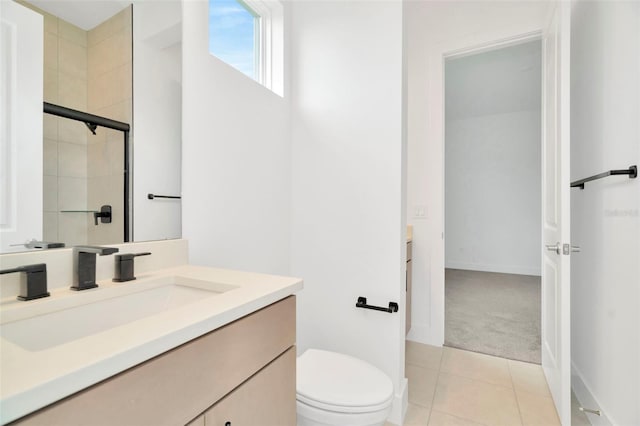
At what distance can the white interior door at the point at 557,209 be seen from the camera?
142cm

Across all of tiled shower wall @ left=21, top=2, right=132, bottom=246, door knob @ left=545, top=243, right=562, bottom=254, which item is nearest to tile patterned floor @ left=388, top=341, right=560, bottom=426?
door knob @ left=545, top=243, right=562, bottom=254

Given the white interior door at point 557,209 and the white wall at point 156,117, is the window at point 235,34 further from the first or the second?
the white interior door at point 557,209

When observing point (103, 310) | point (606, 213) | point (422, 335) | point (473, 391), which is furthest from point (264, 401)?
point (422, 335)

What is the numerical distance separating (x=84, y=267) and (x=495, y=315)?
337cm

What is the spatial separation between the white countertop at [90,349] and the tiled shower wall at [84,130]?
0.73ft

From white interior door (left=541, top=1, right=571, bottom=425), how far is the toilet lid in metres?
0.96

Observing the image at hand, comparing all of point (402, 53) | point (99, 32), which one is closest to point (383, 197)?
point (402, 53)

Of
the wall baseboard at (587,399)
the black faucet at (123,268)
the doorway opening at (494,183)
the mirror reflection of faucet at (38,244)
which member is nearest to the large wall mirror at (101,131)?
the mirror reflection of faucet at (38,244)

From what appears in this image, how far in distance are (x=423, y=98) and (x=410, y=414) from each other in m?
2.23

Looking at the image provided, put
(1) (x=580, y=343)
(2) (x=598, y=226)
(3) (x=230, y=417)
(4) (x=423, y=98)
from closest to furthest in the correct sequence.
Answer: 1. (3) (x=230, y=417)
2. (2) (x=598, y=226)
3. (1) (x=580, y=343)
4. (4) (x=423, y=98)

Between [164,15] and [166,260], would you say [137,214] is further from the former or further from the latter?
[164,15]

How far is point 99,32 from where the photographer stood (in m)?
0.95

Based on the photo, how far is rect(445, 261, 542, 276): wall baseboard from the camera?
15.6 feet

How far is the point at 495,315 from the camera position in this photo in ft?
9.88
